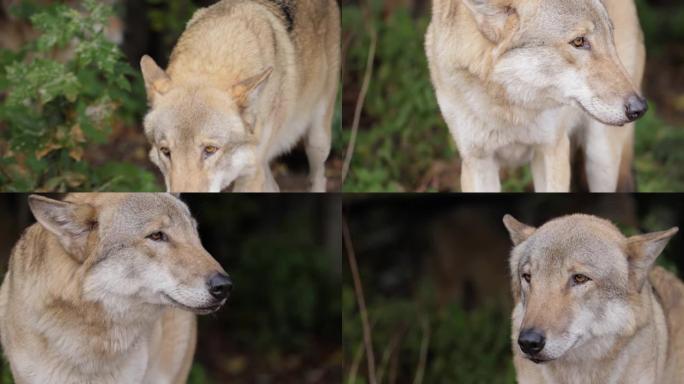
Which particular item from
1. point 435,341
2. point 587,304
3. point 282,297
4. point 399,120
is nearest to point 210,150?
point 587,304

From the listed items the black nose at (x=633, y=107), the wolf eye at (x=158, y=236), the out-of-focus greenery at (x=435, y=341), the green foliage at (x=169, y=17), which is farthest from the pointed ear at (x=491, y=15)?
the green foliage at (x=169, y=17)

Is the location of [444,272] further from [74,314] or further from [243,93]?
[74,314]

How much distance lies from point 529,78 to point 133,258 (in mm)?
2004

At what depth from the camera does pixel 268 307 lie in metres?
7.97

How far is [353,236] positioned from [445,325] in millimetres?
1281

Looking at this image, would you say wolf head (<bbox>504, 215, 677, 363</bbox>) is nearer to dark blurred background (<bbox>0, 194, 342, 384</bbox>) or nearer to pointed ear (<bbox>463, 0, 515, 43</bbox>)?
pointed ear (<bbox>463, 0, 515, 43</bbox>)

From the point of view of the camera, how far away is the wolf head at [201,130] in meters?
4.82

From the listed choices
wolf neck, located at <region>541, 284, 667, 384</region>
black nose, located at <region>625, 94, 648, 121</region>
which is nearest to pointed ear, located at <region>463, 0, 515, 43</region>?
black nose, located at <region>625, 94, 648, 121</region>

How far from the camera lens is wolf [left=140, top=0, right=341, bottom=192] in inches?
192

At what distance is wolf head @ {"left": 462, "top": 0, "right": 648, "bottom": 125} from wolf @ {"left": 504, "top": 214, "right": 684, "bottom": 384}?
1.90 feet

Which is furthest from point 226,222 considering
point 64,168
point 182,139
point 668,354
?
point 668,354

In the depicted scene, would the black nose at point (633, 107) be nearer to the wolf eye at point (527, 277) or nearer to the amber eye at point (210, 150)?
the wolf eye at point (527, 277)

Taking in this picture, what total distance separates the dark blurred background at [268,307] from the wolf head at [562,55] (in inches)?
129

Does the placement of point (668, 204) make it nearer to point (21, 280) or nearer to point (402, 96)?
point (402, 96)
